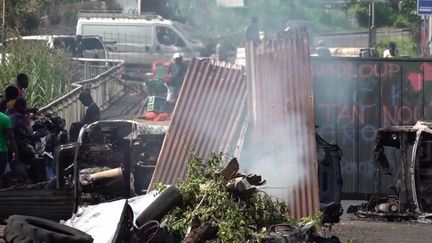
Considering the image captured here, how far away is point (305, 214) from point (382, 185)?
189 inches

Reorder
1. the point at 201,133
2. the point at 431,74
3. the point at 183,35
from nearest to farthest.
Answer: the point at 201,133 < the point at 431,74 < the point at 183,35

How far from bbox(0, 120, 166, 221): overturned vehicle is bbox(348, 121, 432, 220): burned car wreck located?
2.93 meters

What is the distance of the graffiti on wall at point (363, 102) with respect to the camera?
619 inches

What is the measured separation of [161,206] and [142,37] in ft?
82.5

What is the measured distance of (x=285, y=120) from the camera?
470 inches

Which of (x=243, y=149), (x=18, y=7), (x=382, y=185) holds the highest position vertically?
(x=18, y=7)

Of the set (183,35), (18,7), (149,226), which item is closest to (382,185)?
(149,226)

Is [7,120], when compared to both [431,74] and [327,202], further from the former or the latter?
[431,74]

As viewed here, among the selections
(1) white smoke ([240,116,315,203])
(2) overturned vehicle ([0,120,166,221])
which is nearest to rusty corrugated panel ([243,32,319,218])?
(1) white smoke ([240,116,315,203])

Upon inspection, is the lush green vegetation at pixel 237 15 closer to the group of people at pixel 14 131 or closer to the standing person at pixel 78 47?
the standing person at pixel 78 47

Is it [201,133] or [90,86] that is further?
[90,86]

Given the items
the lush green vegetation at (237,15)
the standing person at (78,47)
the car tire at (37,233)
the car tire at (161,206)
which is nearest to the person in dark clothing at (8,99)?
the car tire at (161,206)

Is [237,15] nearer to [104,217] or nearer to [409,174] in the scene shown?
[409,174]

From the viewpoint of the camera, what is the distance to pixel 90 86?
22188 mm
